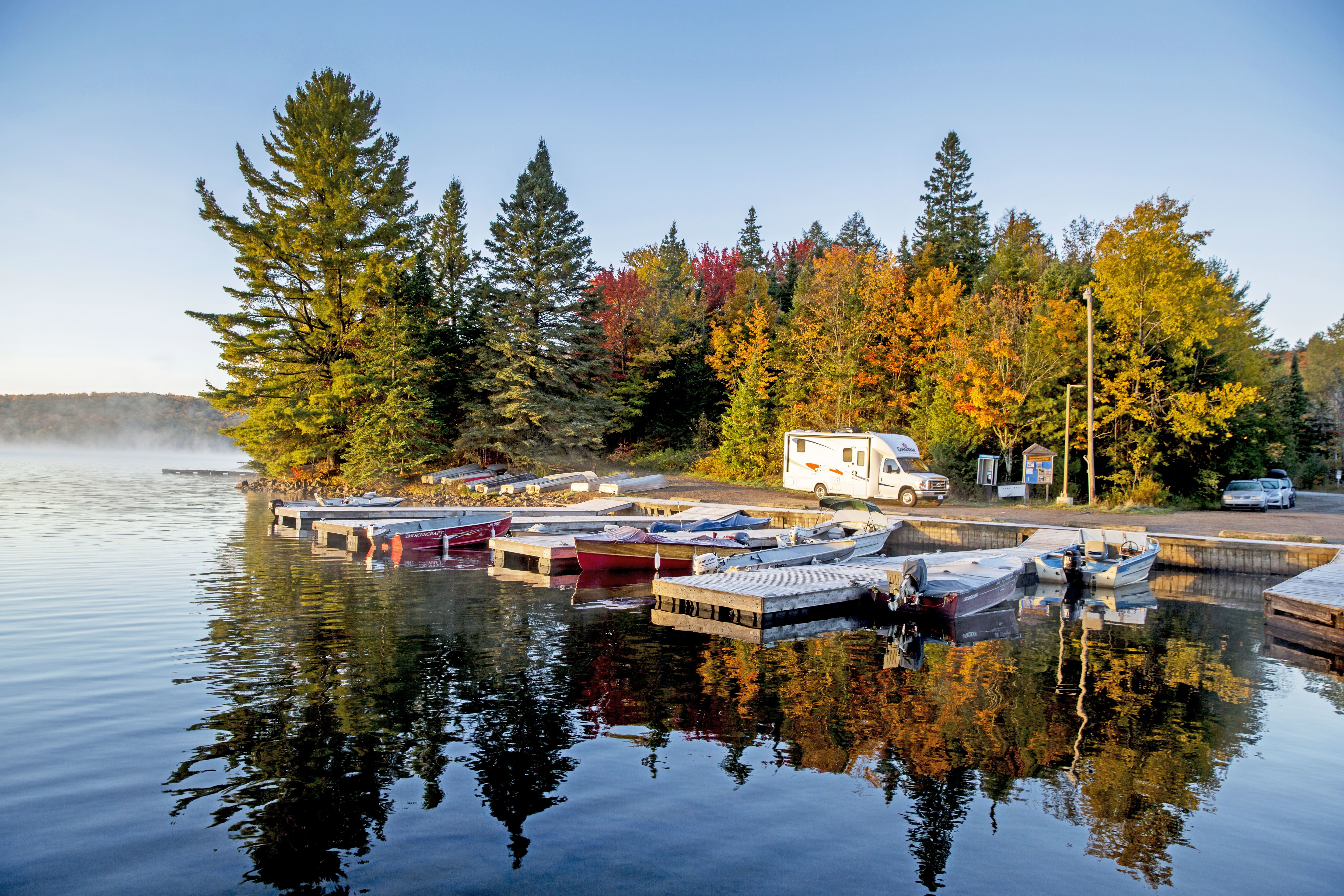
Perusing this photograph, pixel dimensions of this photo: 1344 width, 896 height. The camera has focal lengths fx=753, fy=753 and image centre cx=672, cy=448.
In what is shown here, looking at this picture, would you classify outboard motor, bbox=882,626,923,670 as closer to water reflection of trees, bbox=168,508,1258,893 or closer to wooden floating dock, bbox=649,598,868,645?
water reflection of trees, bbox=168,508,1258,893

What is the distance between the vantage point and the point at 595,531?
22234 millimetres

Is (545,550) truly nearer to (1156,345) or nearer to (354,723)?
(354,723)

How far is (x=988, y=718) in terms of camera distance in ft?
27.3

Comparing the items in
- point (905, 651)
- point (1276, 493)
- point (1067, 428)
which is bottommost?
point (905, 651)

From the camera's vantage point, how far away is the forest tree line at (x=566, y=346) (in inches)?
1169

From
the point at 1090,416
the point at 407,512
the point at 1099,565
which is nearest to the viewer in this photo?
the point at 1099,565

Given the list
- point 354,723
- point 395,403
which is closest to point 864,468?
point 395,403

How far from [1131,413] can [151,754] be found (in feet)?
99.6

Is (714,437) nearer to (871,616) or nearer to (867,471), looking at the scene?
(867,471)

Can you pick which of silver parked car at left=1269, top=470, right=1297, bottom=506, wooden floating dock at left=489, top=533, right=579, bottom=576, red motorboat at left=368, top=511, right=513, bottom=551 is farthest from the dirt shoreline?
wooden floating dock at left=489, top=533, right=579, bottom=576

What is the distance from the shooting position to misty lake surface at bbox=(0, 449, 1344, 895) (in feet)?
16.7

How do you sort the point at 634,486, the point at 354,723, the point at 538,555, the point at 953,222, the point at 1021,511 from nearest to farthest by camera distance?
the point at 354,723 → the point at 538,555 → the point at 1021,511 → the point at 634,486 → the point at 953,222

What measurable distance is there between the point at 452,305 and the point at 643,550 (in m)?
26.4

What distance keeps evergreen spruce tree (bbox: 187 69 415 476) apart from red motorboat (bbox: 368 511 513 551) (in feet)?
53.9
